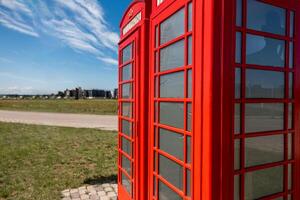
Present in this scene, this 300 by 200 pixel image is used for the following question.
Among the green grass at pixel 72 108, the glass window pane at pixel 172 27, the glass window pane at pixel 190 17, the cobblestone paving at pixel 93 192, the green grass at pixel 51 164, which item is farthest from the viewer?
the green grass at pixel 72 108

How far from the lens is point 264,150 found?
93.4 inches

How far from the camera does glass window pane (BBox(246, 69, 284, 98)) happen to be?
226 cm

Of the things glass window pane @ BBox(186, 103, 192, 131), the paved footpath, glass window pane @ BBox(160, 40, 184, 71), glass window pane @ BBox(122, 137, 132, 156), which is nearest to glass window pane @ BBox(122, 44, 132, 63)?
glass window pane @ BBox(160, 40, 184, 71)

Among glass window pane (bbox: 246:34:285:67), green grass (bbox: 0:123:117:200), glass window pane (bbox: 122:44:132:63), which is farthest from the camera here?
green grass (bbox: 0:123:117:200)

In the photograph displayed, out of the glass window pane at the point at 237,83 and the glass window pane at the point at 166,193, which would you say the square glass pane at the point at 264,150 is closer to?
the glass window pane at the point at 237,83

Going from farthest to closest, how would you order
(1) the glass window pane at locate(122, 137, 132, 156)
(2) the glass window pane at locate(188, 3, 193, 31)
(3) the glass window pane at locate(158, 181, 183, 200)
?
1. (1) the glass window pane at locate(122, 137, 132, 156)
2. (3) the glass window pane at locate(158, 181, 183, 200)
3. (2) the glass window pane at locate(188, 3, 193, 31)

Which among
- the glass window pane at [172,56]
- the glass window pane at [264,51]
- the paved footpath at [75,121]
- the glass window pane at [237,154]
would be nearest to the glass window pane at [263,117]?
the glass window pane at [237,154]

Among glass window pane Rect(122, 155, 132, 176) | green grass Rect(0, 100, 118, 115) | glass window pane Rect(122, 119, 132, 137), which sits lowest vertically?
green grass Rect(0, 100, 118, 115)

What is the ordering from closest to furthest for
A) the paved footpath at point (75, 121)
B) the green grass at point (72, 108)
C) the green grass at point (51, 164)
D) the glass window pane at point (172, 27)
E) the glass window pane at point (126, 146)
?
the glass window pane at point (172, 27)
the glass window pane at point (126, 146)
the green grass at point (51, 164)
the paved footpath at point (75, 121)
the green grass at point (72, 108)

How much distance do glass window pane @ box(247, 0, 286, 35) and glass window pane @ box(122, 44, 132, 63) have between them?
2021 mm

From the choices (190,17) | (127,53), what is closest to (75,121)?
(127,53)

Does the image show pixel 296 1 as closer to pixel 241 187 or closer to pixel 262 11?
pixel 262 11

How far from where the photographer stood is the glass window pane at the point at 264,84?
226 cm

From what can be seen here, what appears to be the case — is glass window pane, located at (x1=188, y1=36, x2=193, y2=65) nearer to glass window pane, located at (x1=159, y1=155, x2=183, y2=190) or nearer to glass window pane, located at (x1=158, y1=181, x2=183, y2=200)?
glass window pane, located at (x1=159, y1=155, x2=183, y2=190)
